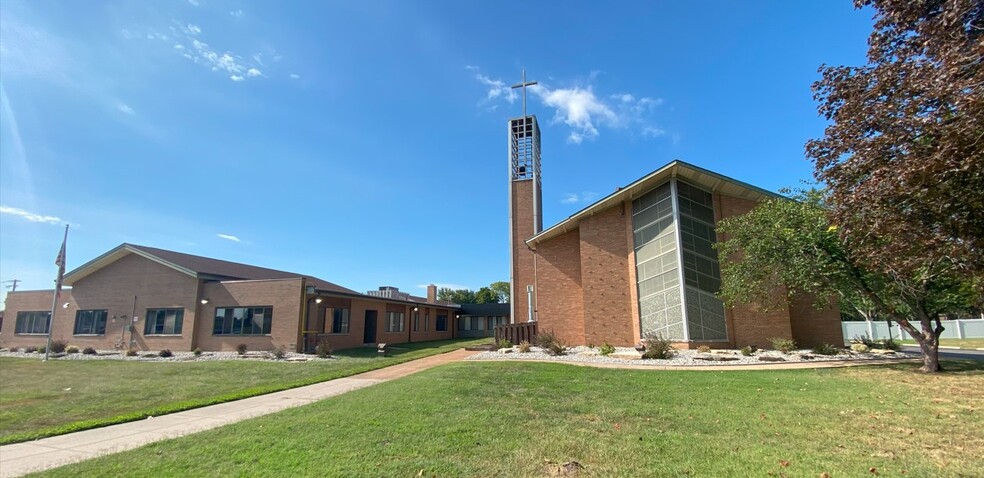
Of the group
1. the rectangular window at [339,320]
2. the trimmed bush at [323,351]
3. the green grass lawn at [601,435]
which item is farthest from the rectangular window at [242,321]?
the green grass lawn at [601,435]

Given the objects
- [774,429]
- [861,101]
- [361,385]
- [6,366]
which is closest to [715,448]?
[774,429]

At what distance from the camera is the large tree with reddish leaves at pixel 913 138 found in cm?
421

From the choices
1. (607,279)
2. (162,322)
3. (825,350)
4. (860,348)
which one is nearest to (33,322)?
(162,322)

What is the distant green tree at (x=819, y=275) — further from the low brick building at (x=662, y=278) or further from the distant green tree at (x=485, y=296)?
the distant green tree at (x=485, y=296)

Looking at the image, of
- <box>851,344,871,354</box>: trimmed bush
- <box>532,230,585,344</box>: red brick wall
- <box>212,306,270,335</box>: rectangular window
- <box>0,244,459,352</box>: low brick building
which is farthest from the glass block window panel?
<box>212,306,270,335</box>: rectangular window

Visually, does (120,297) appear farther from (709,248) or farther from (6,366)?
(709,248)

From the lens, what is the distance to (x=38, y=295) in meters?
30.0

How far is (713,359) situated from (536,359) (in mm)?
5722

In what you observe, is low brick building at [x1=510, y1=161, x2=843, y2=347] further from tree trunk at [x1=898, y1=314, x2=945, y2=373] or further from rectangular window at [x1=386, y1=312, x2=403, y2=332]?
rectangular window at [x1=386, y1=312, x2=403, y2=332]

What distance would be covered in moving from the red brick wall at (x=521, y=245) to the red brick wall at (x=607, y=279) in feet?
24.6

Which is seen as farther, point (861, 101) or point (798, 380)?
point (798, 380)

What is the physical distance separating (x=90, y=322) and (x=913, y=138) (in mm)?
36448

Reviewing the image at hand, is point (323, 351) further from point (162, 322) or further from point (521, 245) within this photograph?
point (521, 245)

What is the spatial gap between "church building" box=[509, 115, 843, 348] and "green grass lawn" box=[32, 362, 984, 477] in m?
8.63
